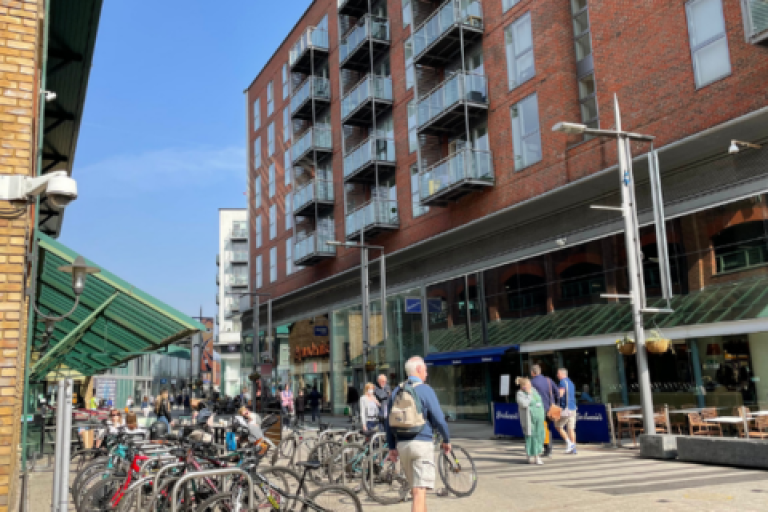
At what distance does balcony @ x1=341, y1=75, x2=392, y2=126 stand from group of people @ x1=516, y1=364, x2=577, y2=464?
20.4m

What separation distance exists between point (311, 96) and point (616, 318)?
23.9m

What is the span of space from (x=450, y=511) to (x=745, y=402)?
405 inches

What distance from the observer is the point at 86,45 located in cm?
1321

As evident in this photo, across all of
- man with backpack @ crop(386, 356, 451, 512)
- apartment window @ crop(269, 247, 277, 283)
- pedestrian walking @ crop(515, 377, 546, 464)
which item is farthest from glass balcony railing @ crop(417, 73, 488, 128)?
apartment window @ crop(269, 247, 277, 283)

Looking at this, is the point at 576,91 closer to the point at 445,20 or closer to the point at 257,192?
the point at 445,20

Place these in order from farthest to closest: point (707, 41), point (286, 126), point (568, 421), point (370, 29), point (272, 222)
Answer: point (272, 222), point (286, 126), point (370, 29), point (707, 41), point (568, 421)

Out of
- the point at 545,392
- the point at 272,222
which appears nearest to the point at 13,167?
the point at 545,392

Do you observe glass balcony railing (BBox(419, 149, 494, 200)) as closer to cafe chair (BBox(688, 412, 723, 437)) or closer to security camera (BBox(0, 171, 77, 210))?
cafe chair (BBox(688, 412, 723, 437))

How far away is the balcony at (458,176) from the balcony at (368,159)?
5.29 m

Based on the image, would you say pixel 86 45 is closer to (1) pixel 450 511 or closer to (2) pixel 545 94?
(1) pixel 450 511

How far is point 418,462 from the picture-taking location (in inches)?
272

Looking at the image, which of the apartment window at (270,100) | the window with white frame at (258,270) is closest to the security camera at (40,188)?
the apartment window at (270,100)

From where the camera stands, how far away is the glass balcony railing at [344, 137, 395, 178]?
3200cm

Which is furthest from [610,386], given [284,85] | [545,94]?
[284,85]
